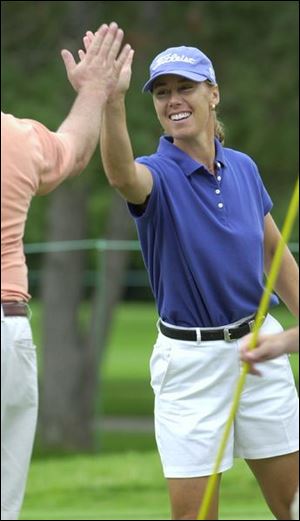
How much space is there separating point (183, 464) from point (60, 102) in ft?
32.5

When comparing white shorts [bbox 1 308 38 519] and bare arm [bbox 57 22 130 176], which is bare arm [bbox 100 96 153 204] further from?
white shorts [bbox 1 308 38 519]

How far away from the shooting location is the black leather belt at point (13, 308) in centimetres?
448

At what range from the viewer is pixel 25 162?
4391 mm

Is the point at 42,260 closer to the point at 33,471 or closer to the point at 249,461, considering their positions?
the point at 33,471

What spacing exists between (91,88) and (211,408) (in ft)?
4.15

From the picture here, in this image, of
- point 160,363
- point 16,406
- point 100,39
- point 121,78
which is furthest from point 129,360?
point 16,406

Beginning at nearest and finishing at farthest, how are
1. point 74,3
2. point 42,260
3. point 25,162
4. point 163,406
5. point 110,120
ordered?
point 25,162 < point 110,120 < point 163,406 < point 74,3 < point 42,260

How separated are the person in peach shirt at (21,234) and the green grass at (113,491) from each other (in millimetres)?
4521

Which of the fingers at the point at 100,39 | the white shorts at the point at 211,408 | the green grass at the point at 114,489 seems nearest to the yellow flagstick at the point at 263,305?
the white shorts at the point at 211,408

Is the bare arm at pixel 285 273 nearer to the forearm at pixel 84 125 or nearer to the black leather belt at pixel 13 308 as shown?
the forearm at pixel 84 125

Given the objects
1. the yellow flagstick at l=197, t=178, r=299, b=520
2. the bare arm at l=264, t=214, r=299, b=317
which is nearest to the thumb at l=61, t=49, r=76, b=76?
the yellow flagstick at l=197, t=178, r=299, b=520

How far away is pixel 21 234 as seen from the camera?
4469mm

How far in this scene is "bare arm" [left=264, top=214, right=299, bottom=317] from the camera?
5.51 m

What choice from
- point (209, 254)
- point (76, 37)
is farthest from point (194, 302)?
point (76, 37)
